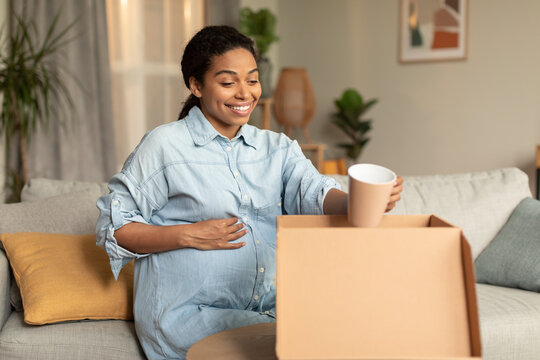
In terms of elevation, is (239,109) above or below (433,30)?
below

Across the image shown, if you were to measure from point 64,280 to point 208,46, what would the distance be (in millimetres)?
815

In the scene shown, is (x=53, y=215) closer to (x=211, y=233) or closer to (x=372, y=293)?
(x=211, y=233)

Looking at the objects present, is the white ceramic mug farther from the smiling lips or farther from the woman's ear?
the woman's ear

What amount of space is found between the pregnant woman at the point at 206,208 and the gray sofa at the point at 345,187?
290 millimetres

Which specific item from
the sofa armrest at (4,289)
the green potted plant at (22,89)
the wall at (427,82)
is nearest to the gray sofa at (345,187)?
the sofa armrest at (4,289)

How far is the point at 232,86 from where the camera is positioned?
4.42 feet

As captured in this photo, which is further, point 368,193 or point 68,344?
point 68,344

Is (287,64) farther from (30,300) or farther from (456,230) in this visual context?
(456,230)

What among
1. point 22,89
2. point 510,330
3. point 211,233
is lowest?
point 510,330

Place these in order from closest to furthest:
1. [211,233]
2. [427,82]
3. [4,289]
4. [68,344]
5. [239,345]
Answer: [239,345] → [211,233] → [68,344] → [4,289] → [427,82]

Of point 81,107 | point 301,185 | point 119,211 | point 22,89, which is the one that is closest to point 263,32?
point 81,107

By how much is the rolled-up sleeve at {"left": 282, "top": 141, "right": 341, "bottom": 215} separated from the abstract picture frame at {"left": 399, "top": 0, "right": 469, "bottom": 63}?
3672 millimetres

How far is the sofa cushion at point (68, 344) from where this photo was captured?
155 centimetres

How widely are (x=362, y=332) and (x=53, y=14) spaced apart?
10.3 ft
